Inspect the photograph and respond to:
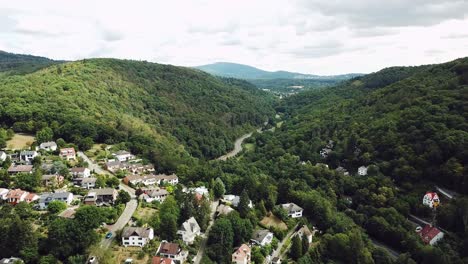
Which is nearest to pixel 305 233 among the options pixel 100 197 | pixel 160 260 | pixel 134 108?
pixel 160 260

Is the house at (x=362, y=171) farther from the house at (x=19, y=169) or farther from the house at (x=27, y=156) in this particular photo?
the house at (x=27, y=156)

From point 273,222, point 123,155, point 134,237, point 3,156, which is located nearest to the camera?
point 134,237

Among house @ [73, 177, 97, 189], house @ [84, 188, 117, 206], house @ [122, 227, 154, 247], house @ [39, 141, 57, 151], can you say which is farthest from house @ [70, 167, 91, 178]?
house @ [122, 227, 154, 247]

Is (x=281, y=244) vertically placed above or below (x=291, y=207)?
below

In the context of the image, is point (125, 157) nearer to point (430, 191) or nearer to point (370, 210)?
point (370, 210)

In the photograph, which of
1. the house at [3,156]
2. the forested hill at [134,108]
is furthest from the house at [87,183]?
Result: the forested hill at [134,108]

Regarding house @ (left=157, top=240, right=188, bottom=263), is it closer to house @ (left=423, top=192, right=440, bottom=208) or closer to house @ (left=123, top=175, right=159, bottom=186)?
house @ (left=123, top=175, right=159, bottom=186)

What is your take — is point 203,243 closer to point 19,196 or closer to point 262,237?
point 262,237
